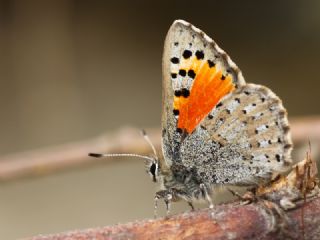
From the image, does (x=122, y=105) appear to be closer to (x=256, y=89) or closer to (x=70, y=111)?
(x=70, y=111)

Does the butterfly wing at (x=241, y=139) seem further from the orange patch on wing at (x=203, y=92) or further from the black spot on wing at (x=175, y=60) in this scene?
the black spot on wing at (x=175, y=60)

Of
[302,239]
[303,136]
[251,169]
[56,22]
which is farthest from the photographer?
[56,22]

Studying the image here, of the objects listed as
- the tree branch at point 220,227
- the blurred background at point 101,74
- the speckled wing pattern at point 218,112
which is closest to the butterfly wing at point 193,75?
the speckled wing pattern at point 218,112

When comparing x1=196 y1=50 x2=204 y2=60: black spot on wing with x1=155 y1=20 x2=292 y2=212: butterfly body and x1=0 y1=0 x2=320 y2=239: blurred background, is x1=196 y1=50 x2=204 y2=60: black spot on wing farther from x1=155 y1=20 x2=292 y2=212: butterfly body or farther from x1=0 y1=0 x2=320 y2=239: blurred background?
x1=0 y1=0 x2=320 y2=239: blurred background

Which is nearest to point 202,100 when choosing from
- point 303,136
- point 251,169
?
point 251,169

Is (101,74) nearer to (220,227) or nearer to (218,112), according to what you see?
(218,112)

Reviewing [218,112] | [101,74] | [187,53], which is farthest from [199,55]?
[101,74]

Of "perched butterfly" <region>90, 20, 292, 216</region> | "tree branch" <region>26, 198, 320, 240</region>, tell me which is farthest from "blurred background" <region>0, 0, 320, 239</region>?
"tree branch" <region>26, 198, 320, 240</region>
